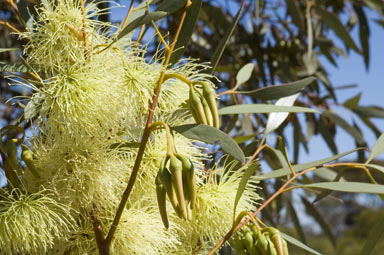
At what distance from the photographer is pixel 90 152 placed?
2.12 feet

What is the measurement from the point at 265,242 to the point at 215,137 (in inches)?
6.1

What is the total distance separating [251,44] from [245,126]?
389 mm

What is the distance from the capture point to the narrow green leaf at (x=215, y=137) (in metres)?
0.53

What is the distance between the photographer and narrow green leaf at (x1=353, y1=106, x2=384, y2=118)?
1488mm

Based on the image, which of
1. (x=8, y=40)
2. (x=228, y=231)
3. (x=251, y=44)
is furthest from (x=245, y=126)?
(x=8, y=40)

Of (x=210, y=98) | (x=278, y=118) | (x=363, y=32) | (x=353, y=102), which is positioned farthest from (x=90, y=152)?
(x=363, y=32)

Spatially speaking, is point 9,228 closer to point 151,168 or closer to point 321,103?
point 151,168

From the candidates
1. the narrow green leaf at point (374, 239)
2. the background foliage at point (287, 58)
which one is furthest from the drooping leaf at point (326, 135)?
the narrow green leaf at point (374, 239)

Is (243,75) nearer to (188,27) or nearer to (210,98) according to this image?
(188,27)

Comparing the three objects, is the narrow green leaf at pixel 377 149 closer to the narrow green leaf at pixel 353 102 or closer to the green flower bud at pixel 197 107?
the green flower bud at pixel 197 107

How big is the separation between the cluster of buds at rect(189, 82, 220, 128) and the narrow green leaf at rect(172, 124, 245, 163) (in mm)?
14

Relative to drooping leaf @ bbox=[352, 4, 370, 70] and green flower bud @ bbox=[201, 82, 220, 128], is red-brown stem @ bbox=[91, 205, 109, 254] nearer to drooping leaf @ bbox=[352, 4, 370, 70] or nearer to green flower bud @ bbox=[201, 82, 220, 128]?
green flower bud @ bbox=[201, 82, 220, 128]

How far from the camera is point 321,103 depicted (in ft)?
5.83

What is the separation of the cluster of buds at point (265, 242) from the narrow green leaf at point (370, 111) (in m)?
0.96
